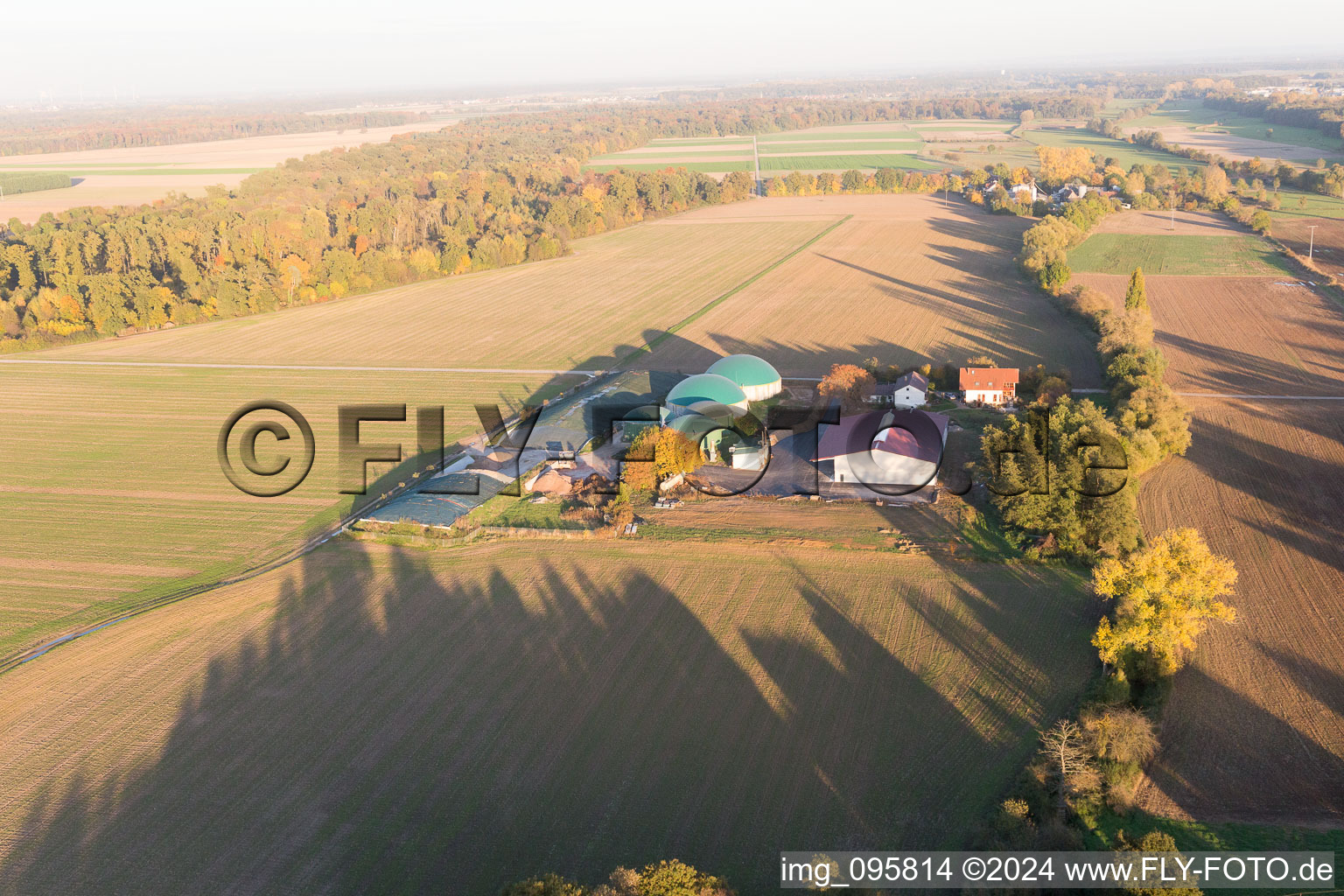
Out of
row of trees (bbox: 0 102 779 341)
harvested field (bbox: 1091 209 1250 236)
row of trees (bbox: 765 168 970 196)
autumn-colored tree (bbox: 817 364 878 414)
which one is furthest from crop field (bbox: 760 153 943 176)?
autumn-colored tree (bbox: 817 364 878 414)

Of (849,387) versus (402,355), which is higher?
(849,387)

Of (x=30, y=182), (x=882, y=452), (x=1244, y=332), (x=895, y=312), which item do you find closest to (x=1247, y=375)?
(x=1244, y=332)

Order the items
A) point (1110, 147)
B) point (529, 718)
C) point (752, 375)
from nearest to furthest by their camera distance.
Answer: point (529, 718), point (752, 375), point (1110, 147)

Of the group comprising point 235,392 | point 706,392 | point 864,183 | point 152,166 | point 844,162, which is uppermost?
point 844,162

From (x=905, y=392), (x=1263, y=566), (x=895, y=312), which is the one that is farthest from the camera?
(x=895, y=312)

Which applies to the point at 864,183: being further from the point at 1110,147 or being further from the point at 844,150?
the point at 1110,147

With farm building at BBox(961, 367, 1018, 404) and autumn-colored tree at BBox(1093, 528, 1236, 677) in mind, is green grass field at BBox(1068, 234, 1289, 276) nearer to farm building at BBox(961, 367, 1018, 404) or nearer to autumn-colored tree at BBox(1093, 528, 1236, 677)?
farm building at BBox(961, 367, 1018, 404)

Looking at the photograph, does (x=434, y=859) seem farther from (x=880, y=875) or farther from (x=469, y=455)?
(x=469, y=455)
